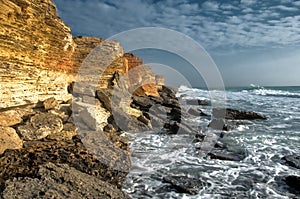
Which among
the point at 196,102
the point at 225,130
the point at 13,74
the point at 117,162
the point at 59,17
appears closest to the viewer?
the point at 117,162

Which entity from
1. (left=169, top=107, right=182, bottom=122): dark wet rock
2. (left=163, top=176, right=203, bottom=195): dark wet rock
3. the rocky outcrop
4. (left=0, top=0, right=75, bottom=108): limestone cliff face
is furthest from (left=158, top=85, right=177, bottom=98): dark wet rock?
(left=163, top=176, right=203, bottom=195): dark wet rock

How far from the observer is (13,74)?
25.9ft

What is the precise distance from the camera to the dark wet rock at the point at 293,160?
7449mm

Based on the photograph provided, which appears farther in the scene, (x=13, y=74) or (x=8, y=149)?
(x=13, y=74)

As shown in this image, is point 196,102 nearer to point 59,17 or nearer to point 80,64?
point 80,64

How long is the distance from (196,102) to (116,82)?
47.7ft

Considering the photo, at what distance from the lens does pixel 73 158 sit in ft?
19.2

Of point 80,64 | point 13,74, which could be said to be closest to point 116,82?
point 80,64

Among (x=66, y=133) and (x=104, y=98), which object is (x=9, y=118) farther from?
(x=104, y=98)

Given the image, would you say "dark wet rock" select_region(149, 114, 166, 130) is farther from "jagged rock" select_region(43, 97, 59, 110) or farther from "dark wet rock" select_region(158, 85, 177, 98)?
"dark wet rock" select_region(158, 85, 177, 98)

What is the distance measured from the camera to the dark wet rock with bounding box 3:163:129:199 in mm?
3938

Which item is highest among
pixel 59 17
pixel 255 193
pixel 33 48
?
pixel 59 17

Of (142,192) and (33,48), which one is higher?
(33,48)

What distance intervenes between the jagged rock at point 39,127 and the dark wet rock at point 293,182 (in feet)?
25.0
